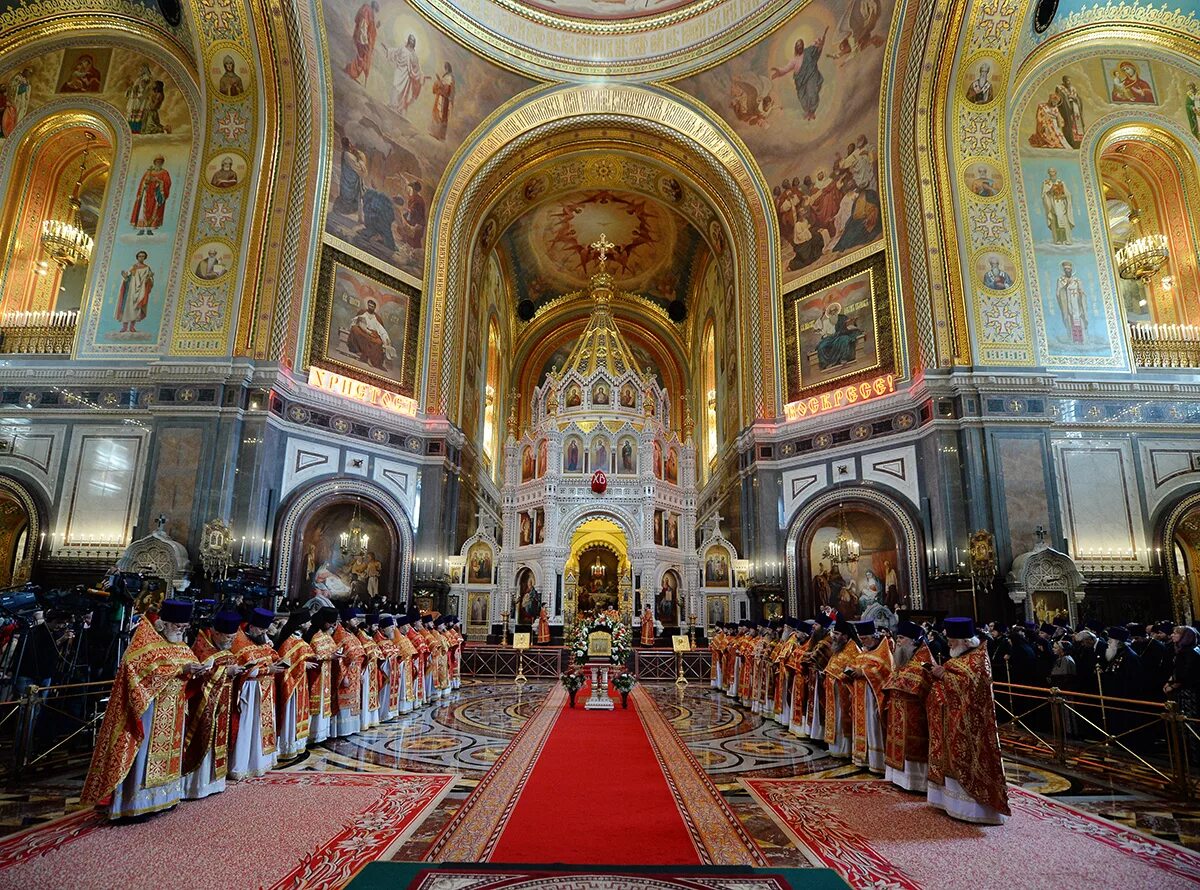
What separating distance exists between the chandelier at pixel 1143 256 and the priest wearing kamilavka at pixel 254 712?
777 inches

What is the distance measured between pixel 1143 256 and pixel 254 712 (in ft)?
65.9

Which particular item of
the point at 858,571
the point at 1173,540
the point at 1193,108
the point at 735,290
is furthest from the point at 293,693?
the point at 1193,108

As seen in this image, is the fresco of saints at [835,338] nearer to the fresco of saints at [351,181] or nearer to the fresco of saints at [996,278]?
the fresco of saints at [996,278]

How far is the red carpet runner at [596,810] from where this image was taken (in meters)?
4.57

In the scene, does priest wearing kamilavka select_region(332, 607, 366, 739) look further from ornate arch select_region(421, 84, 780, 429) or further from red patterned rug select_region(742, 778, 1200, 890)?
ornate arch select_region(421, 84, 780, 429)

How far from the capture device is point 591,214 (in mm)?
27484

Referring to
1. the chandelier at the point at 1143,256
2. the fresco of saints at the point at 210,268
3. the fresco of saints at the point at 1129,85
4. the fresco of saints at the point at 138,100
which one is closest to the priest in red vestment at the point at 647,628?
the fresco of saints at the point at 210,268

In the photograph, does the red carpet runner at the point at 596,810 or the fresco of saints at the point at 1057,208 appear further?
the fresco of saints at the point at 1057,208

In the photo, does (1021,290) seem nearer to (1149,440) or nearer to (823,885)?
(1149,440)

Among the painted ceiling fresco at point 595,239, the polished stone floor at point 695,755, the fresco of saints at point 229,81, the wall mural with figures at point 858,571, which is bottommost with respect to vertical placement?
the polished stone floor at point 695,755

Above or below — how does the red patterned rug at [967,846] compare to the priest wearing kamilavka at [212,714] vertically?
below

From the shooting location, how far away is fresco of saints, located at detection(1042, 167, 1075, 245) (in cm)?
1619

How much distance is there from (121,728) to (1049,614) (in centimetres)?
1461

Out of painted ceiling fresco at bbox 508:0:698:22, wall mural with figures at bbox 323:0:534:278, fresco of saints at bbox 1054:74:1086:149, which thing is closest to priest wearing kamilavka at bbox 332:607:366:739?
wall mural with figures at bbox 323:0:534:278
